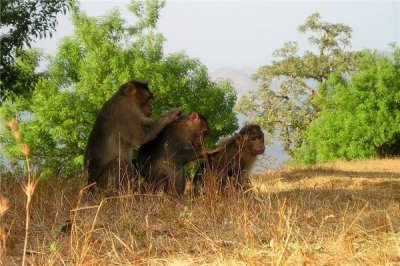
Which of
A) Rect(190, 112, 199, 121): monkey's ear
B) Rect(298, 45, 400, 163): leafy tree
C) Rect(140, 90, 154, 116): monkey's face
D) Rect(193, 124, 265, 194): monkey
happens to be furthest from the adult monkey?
Rect(298, 45, 400, 163): leafy tree

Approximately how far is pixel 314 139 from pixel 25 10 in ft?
130

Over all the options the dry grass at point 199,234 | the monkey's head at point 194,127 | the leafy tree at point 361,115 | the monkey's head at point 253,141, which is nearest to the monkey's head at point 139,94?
the monkey's head at point 194,127

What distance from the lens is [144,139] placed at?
32.0 feet

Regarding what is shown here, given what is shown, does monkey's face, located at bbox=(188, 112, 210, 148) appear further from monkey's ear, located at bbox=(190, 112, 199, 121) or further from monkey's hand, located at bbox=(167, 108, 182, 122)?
monkey's hand, located at bbox=(167, 108, 182, 122)

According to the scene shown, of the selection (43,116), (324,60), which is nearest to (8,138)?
(43,116)

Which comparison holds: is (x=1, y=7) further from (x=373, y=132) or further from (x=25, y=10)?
(x=373, y=132)

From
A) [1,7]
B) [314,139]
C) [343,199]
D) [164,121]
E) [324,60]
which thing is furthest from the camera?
[324,60]

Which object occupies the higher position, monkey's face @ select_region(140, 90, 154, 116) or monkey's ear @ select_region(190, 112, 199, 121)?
monkey's face @ select_region(140, 90, 154, 116)

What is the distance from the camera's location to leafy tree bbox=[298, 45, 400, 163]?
156 feet

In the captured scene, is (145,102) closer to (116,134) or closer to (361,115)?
(116,134)

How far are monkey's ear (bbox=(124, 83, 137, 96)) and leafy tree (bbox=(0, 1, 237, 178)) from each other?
28.6 meters

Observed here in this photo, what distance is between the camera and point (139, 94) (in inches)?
402

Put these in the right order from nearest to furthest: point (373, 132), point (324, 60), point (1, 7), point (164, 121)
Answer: point (164, 121), point (1, 7), point (373, 132), point (324, 60)

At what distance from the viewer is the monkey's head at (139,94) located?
33.3 feet
